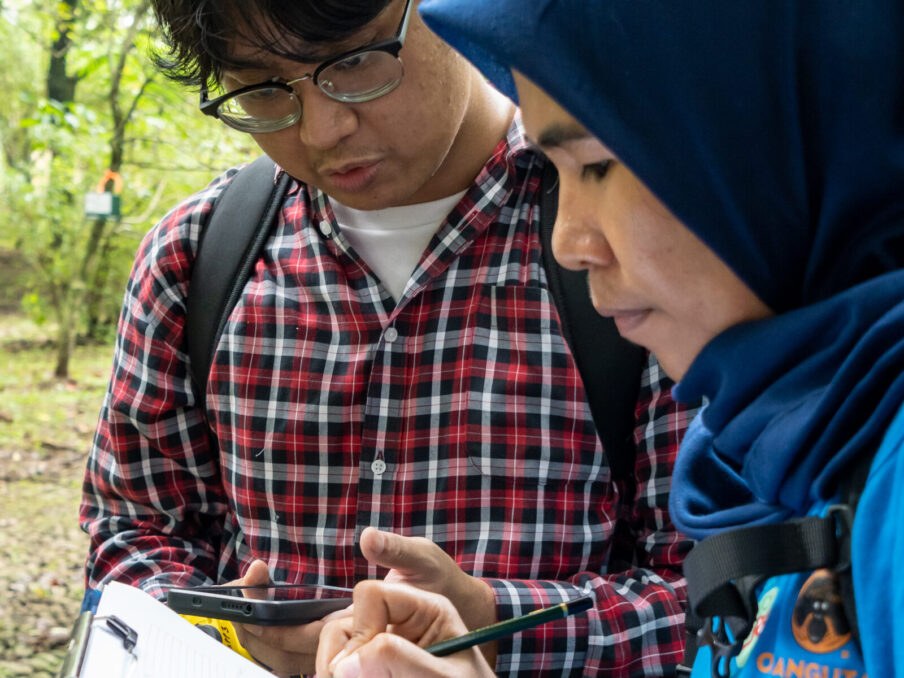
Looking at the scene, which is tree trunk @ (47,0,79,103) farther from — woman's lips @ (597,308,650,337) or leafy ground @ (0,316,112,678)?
woman's lips @ (597,308,650,337)

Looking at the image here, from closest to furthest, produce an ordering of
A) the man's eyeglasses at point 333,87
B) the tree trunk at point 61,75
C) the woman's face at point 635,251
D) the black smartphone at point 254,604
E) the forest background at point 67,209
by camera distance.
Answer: the woman's face at point 635,251 → the black smartphone at point 254,604 → the man's eyeglasses at point 333,87 → the forest background at point 67,209 → the tree trunk at point 61,75

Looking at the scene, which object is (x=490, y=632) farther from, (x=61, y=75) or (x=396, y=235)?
(x=61, y=75)

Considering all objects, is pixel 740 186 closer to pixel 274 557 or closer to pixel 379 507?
pixel 379 507

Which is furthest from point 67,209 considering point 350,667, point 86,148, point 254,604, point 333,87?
point 350,667

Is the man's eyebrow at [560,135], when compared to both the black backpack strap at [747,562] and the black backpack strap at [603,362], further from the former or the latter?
the black backpack strap at [603,362]

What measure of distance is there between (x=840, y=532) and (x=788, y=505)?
0.12 meters

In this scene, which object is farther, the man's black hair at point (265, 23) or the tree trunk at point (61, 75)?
the tree trunk at point (61, 75)

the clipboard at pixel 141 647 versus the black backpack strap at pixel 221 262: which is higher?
the black backpack strap at pixel 221 262

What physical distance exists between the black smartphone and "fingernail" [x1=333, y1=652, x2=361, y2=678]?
29 centimetres

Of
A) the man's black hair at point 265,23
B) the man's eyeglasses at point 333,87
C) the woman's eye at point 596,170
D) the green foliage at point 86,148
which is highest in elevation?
the green foliage at point 86,148

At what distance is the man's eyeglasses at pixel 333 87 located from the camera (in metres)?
1.56

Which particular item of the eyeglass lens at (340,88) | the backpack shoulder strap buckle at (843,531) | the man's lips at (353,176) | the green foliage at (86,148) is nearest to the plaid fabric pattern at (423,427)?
the man's lips at (353,176)

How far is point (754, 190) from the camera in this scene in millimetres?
902

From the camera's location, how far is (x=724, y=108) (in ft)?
2.90
